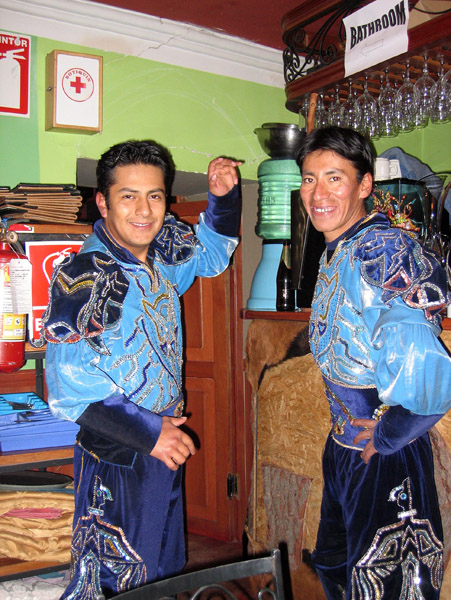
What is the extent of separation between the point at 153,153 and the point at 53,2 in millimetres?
1323

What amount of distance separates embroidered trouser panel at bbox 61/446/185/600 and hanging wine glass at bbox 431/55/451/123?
5.49 ft

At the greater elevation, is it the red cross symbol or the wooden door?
the red cross symbol

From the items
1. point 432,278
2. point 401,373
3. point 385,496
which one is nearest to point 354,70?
point 432,278

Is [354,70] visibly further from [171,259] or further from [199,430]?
[199,430]

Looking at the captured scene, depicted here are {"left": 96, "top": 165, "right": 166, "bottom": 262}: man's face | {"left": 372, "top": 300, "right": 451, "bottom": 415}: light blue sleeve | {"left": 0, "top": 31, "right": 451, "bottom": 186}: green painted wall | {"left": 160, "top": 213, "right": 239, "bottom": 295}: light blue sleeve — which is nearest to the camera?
{"left": 372, "top": 300, "right": 451, "bottom": 415}: light blue sleeve

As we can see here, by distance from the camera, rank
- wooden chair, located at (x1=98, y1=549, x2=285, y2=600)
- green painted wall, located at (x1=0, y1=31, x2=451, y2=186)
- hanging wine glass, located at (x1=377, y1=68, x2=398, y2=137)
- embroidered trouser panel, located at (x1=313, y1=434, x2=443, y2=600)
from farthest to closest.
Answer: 1. green painted wall, located at (x1=0, y1=31, x2=451, y2=186)
2. hanging wine glass, located at (x1=377, y1=68, x2=398, y2=137)
3. embroidered trouser panel, located at (x1=313, y1=434, x2=443, y2=600)
4. wooden chair, located at (x1=98, y1=549, x2=285, y2=600)

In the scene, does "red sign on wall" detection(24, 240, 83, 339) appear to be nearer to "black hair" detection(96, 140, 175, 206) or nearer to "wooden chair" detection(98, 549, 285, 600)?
"black hair" detection(96, 140, 175, 206)

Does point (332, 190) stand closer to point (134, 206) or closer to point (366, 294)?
point (366, 294)

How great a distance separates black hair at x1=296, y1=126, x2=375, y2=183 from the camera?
1.52 m

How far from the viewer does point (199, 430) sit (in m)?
3.41

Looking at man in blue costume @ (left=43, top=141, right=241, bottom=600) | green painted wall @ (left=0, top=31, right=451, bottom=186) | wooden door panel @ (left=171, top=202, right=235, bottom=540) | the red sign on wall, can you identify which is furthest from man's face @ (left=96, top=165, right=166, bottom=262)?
wooden door panel @ (left=171, top=202, right=235, bottom=540)

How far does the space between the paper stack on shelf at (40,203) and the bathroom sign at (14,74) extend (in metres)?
0.53

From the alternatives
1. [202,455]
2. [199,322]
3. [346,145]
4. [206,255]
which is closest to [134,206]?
[206,255]

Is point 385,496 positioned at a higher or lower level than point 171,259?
lower
